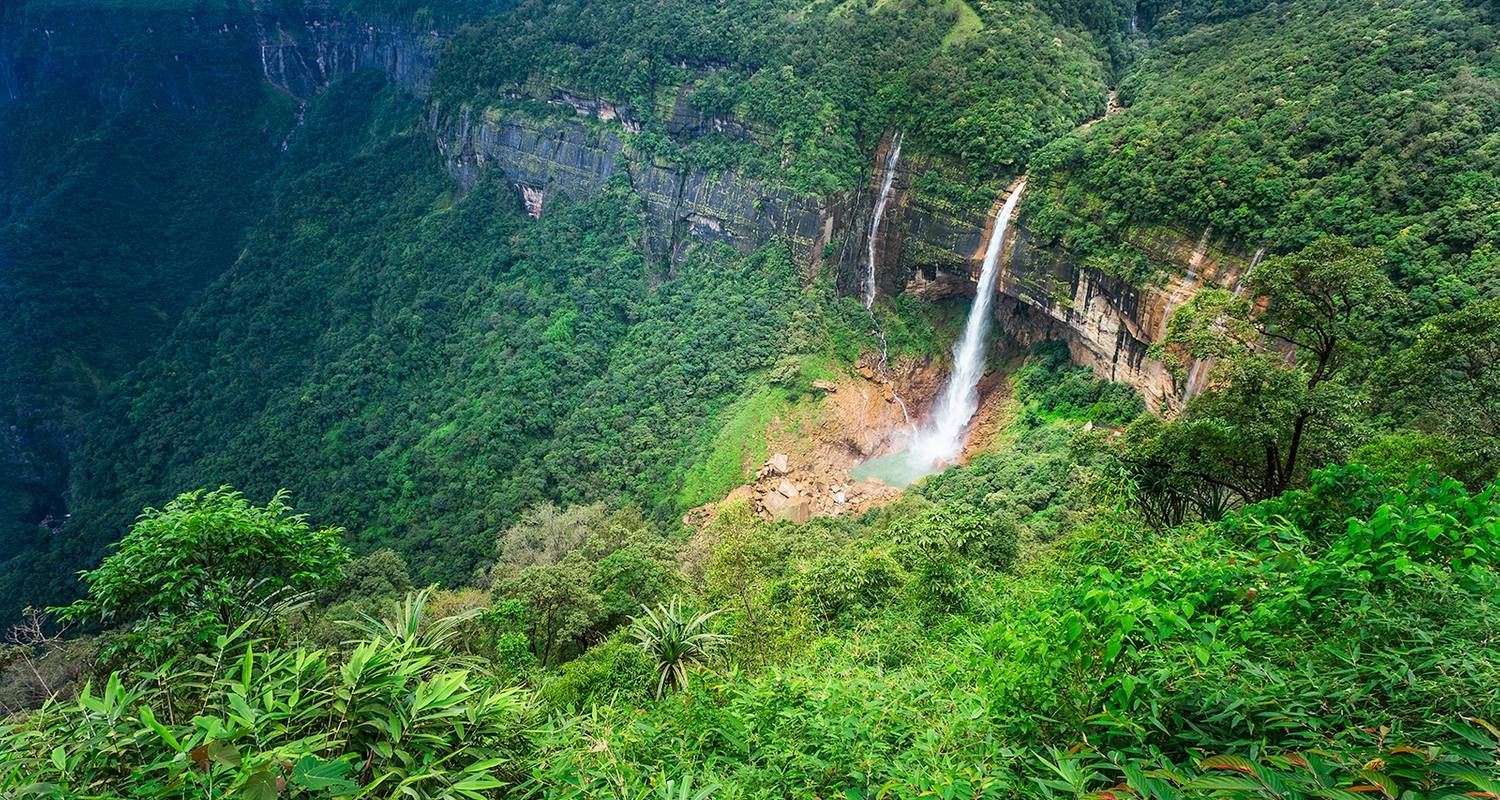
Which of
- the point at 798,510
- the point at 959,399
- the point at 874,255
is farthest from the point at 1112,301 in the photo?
the point at 798,510

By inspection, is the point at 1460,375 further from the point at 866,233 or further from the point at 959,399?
the point at 866,233

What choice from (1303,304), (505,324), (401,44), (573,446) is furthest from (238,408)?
(1303,304)

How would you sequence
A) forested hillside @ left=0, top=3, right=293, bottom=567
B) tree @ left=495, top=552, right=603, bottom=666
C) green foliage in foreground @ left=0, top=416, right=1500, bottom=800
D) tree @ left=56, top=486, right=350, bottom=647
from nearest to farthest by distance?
green foliage in foreground @ left=0, top=416, right=1500, bottom=800
tree @ left=56, top=486, right=350, bottom=647
tree @ left=495, top=552, right=603, bottom=666
forested hillside @ left=0, top=3, right=293, bottom=567

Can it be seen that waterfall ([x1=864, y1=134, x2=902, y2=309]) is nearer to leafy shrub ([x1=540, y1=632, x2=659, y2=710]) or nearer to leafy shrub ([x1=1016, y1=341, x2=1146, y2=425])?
leafy shrub ([x1=1016, y1=341, x2=1146, y2=425])

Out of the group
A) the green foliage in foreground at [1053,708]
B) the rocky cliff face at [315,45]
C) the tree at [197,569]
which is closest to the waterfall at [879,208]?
the green foliage in foreground at [1053,708]

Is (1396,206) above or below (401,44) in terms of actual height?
below

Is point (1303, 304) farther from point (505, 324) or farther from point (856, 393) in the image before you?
point (505, 324)

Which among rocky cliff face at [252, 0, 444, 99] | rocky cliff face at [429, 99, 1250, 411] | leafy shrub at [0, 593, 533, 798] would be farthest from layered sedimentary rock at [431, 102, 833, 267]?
leafy shrub at [0, 593, 533, 798]
